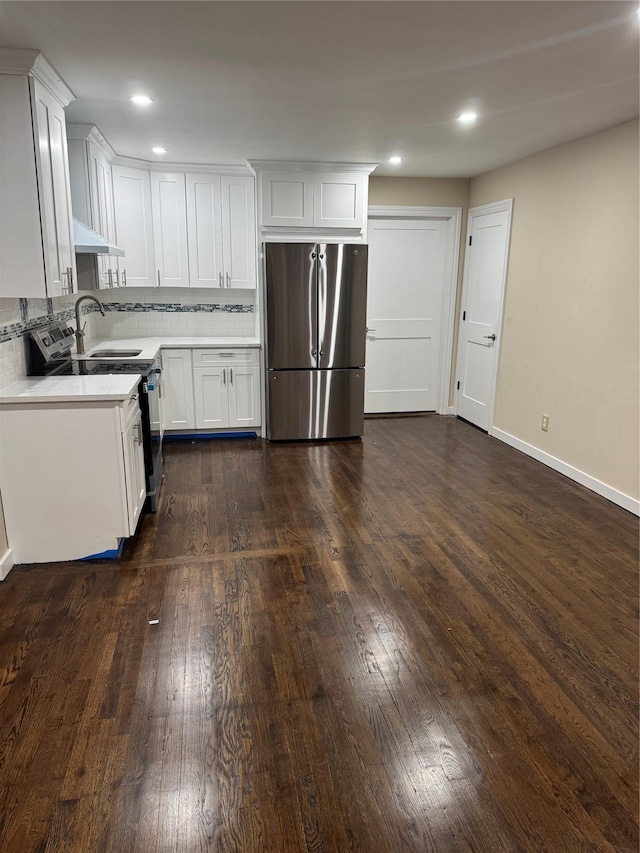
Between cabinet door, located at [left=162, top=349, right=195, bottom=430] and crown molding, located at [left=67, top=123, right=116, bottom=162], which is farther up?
crown molding, located at [left=67, top=123, right=116, bottom=162]

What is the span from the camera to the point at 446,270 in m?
5.99

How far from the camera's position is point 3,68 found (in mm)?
2592

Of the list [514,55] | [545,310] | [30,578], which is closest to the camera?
[514,55]

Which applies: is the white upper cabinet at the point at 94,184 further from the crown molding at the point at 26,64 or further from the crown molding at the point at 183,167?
the crown molding at the point at 26,64

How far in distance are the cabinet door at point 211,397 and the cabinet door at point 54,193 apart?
6.10ft

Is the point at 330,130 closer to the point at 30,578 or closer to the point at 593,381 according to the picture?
the point at 593,381

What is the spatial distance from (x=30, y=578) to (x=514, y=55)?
333cm

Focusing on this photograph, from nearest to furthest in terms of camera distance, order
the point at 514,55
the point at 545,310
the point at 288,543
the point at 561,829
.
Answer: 1. the point at 561,829
2. the point at 514,55
3. the point at 288,543
4. the point at 545,310

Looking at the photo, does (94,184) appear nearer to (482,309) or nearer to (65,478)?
(65,478)

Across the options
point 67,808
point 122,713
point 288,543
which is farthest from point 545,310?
point 67,808

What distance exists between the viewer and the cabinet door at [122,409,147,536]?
2.97 m

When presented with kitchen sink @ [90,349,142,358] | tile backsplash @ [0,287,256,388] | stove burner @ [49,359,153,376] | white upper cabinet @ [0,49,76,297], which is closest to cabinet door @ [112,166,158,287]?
tile backsplash @ [0,287,256,388]

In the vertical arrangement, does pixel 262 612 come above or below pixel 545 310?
below

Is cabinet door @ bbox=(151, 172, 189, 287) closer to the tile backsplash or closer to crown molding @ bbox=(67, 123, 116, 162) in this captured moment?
the tile backsplash
